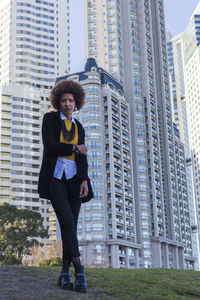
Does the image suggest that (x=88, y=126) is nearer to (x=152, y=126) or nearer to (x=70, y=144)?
(x=152, y=126)

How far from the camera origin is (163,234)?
111062 mm

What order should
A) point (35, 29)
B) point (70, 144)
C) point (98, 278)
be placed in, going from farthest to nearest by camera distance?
point (35, 29)
point (98, 278)
point (70, 144)

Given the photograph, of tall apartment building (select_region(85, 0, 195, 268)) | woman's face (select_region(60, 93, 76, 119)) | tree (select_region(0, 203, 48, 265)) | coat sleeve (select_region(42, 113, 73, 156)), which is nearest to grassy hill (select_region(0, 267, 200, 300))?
coat sleeve (select_region(42, 113, 73, 156))

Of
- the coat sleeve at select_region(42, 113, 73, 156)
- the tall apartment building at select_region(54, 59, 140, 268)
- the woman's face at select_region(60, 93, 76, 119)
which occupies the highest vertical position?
the tall apartment building at select_region(54, 59, 140, 268)

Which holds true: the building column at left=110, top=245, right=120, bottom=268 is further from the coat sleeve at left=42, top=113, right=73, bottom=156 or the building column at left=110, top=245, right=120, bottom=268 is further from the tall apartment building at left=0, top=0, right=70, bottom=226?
the coat sleeve at left=42, top=113, right=73, bottom=156

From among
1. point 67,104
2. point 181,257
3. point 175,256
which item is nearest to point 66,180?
point 67,104

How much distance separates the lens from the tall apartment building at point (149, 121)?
4328 inches

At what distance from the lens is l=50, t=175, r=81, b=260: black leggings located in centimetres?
759

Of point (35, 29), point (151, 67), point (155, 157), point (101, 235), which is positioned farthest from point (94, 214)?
point (35, 29)

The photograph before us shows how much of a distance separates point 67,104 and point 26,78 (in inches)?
5657

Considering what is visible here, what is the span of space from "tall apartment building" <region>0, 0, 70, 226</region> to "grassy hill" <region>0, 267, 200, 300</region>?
11177 cm

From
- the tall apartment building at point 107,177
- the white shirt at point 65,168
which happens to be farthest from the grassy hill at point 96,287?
the tall apartment building at point 107,177

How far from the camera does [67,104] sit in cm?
840

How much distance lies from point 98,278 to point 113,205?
89.1 meters
